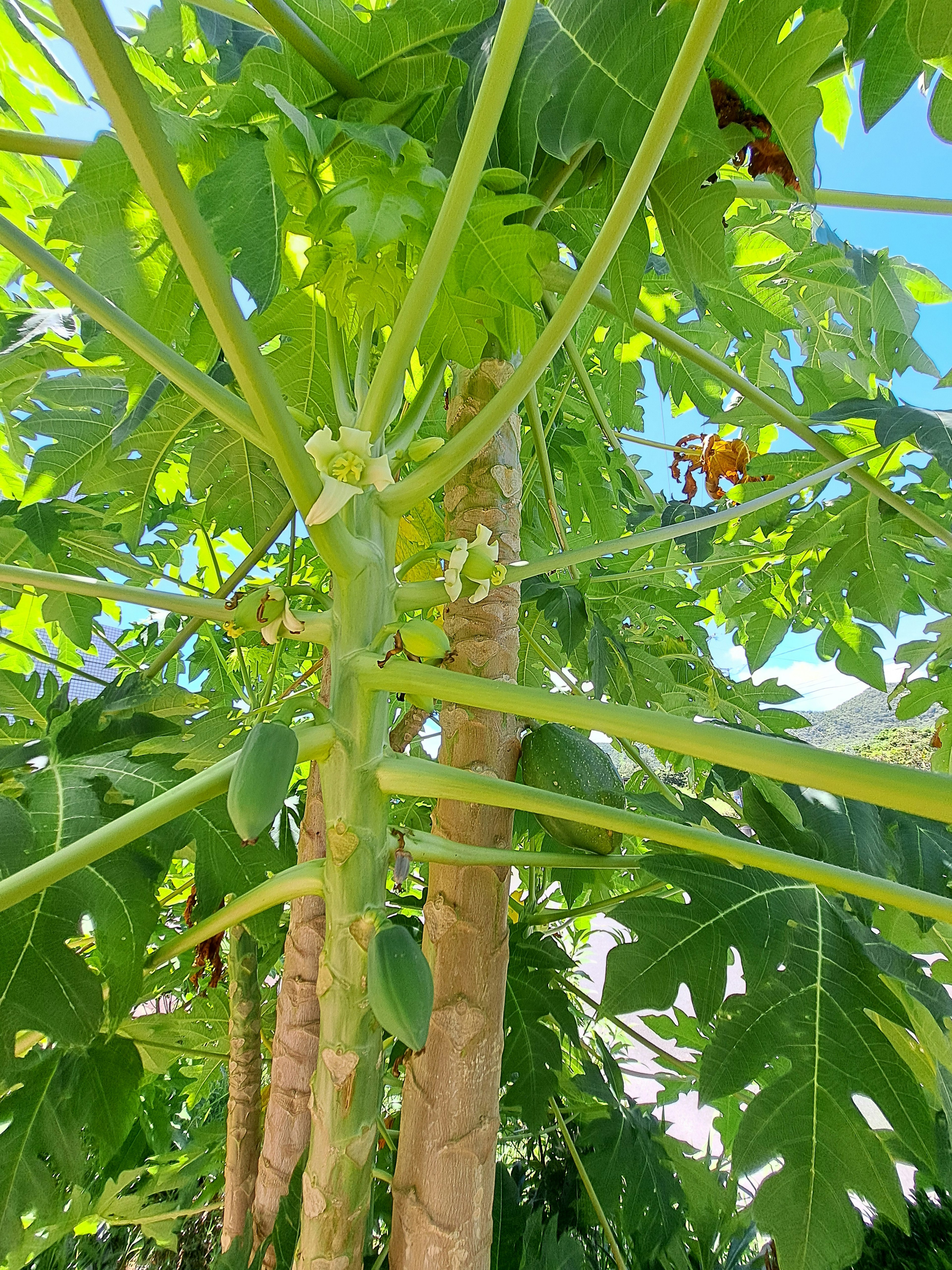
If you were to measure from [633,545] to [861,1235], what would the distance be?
696 mm

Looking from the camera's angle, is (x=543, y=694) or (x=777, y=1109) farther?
(x=777, y=1109)

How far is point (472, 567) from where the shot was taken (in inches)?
29.2

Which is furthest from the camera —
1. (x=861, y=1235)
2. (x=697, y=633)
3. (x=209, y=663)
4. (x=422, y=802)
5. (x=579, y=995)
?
(x=209, y=663)

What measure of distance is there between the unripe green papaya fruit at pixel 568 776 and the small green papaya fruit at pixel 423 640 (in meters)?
0.21

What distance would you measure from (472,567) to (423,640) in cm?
9

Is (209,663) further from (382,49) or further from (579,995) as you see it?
(382,49)

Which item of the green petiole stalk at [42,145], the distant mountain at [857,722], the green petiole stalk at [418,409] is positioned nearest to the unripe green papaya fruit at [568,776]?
the green petiole stalk at [418,409]

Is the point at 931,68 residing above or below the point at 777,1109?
above

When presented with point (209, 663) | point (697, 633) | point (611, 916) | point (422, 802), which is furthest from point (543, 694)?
point (209, 663)

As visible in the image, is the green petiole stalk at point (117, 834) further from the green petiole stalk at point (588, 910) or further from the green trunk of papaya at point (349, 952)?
the green petiole stalk at point (588, 910)

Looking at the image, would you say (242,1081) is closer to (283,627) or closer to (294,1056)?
(294,1056)

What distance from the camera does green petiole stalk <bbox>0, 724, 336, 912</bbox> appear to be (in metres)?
0.62

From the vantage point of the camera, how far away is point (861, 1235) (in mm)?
662

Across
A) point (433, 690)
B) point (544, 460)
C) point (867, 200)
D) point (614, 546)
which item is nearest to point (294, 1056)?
point (433, 690)
